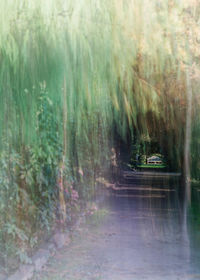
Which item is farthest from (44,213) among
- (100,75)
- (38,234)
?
(100,75)

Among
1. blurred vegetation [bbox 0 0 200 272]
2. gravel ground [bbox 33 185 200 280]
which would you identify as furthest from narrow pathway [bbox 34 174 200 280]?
blurred vegetation [bbox 0 0 200 272]

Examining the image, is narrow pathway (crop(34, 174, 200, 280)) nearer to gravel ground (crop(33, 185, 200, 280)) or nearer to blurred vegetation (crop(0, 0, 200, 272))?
gravel ground (crop(33, 185, 200, 280))

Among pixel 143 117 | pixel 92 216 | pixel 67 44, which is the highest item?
pixel 67 44

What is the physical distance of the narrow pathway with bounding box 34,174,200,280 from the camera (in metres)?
5.41

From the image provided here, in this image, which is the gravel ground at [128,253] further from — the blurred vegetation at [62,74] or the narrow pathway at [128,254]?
the blurred vegetation at [62,74]

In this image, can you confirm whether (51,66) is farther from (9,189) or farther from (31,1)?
(9,189)

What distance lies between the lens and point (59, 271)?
18.0 feet

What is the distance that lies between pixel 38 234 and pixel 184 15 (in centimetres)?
308

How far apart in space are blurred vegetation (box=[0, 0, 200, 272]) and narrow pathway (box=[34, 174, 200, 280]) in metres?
0.63

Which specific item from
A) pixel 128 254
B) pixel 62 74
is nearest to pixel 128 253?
pixel 128 254

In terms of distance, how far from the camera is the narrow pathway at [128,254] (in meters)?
5.41

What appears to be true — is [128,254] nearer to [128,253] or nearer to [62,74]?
[128,253]

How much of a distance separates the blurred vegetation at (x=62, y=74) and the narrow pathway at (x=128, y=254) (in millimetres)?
625

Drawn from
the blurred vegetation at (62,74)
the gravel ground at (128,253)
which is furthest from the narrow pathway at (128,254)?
the blurred vegetation at (62,74)
